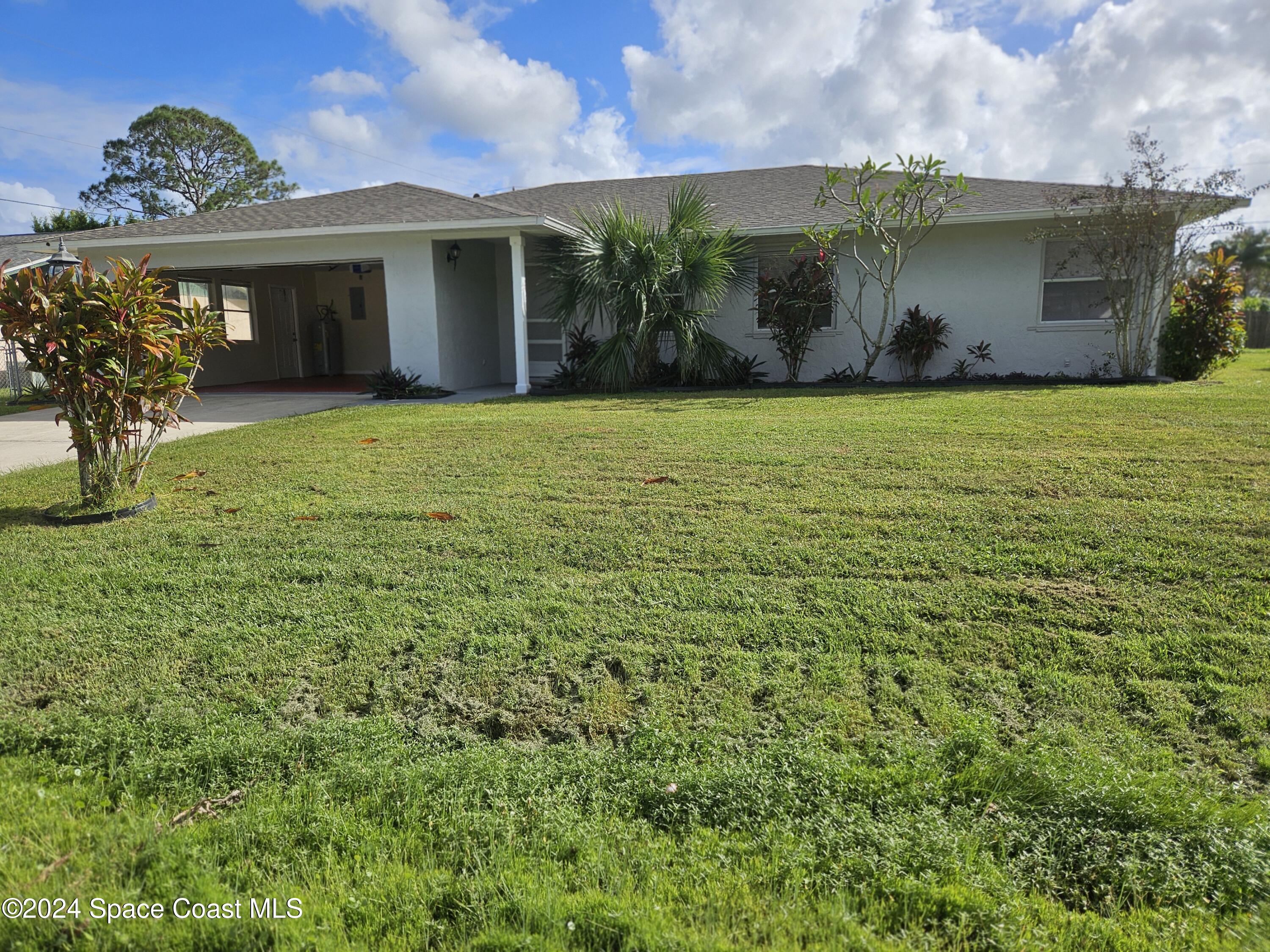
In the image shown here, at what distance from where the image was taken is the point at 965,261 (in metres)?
13.0

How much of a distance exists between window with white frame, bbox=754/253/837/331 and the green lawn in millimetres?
7366

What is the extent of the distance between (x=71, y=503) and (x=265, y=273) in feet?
44.2

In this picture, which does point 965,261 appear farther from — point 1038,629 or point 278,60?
point 278,60

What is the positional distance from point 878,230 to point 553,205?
6.71 metres

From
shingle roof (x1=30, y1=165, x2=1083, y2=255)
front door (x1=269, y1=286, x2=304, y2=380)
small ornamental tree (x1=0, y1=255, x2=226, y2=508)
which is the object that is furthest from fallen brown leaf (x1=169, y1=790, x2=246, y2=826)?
front door (x1=269, y1=286, x2=304, y2=380)

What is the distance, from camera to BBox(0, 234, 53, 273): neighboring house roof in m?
16.4

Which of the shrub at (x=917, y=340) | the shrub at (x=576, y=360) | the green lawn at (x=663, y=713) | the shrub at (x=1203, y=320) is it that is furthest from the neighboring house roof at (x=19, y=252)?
the shrub at (x=1203, y=320)

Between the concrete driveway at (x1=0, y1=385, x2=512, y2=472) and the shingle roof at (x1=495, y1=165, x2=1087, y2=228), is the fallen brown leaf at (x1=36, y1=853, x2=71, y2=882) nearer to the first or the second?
the concrete driveway at (x1=0, y1=385, x2=512, y2=472)

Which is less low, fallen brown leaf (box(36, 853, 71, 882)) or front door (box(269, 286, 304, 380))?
front door (box(269, 286, 304, 380))

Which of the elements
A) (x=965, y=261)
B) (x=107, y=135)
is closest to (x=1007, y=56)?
(x=965, y=261)

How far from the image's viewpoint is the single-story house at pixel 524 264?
1273 cm

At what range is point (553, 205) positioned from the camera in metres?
15.9

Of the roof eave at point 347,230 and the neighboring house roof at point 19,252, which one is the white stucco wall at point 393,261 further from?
the neighboring house roof at point 19,252

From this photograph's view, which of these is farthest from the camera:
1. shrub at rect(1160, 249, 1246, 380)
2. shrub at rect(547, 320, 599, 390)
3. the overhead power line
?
the overhead power line
